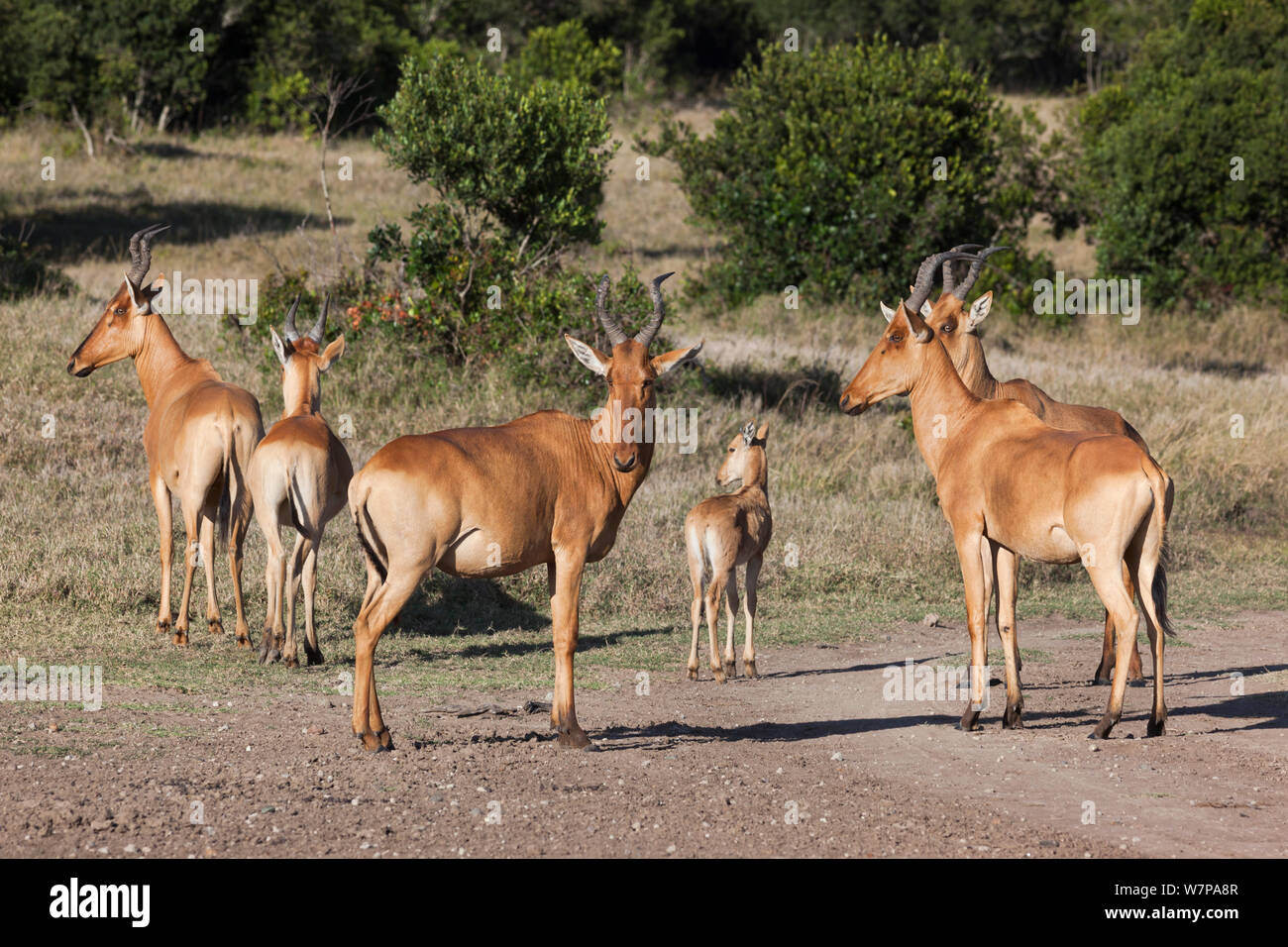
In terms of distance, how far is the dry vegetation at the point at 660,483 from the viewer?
11773 millimetres

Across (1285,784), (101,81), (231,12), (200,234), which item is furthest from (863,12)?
(1285,784)

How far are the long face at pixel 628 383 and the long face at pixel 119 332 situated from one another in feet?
20.4

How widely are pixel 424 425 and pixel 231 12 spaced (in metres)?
29.8

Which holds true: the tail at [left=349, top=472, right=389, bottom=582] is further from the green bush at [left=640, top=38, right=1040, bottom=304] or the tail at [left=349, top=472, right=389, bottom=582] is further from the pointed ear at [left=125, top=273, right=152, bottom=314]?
the green bush at [left=640, top=38, right=1040, bottom=304]

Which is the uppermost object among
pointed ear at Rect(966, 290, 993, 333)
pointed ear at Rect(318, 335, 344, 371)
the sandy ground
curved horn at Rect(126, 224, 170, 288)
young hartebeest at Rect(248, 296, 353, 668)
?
curved horn at Rect(126, 224, 170, 288)

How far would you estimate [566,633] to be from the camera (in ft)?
25.6

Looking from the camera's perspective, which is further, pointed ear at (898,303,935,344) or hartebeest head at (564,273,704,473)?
pointed ear at (898,303,935,344)

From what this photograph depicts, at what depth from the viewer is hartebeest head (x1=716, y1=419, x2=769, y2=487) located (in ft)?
39.0

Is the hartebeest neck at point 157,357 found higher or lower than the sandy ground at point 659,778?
higher

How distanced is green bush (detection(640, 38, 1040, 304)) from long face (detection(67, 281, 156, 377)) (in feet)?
50.0

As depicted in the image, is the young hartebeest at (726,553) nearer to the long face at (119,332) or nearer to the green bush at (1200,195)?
→ the long face at (119,332)

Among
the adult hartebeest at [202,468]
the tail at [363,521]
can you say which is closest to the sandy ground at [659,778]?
the tail at [363,521]

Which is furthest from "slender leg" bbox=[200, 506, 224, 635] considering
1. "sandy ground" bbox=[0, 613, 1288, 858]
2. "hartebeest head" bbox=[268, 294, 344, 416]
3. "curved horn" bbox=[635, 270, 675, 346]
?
"curved horn" bbox=[635, 270, 675, 346]
